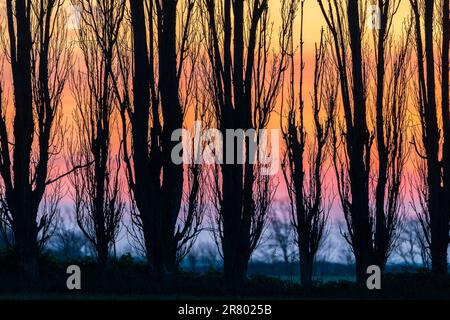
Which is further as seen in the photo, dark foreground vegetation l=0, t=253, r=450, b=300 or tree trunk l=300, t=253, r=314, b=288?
tree trunk l=300, t=253, r=314, b=288

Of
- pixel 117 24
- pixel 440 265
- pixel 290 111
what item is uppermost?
pixel 117 24

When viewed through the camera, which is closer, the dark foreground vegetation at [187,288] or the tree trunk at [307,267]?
the dark foreground vegetation at [187,288]

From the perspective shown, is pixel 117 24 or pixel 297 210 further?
pixel 297 210

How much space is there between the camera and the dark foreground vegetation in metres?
16.2

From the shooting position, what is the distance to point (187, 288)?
16.9 meters

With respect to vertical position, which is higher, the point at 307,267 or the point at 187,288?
the point at 187,288

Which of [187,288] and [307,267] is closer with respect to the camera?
[187,288]

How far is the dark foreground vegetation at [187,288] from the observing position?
1623 centimetres
